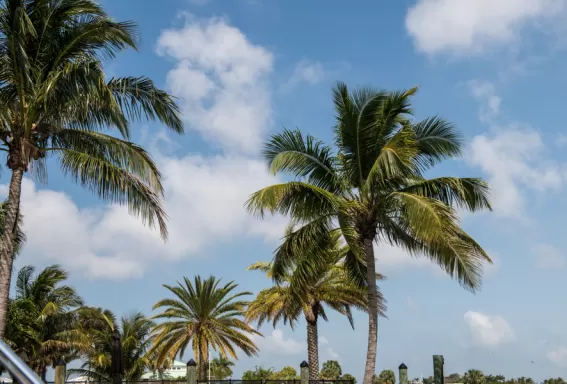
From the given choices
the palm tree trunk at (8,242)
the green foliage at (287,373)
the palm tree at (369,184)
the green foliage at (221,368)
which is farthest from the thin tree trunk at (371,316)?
the green foliage at (221,368)

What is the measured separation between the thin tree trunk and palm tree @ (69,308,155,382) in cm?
2462

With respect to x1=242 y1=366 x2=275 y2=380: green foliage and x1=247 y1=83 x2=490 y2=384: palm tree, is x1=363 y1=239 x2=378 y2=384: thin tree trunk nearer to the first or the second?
x1=247 y1=83 x2=490 y2=384: palm tree

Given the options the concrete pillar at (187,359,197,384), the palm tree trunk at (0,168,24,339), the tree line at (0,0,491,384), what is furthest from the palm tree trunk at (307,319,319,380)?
the palm tree trunk at (0,168,24,339)

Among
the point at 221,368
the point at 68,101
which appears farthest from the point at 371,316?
the point at 221,368

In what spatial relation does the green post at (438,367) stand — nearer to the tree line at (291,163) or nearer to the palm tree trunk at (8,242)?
the tree line at (291,163)

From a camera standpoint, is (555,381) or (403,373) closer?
(403,373)

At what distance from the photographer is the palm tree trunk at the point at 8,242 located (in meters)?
12.5

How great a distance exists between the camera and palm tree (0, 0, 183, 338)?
13211mm

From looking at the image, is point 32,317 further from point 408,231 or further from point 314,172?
point 408,231

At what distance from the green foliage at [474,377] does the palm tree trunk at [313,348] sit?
44.6m

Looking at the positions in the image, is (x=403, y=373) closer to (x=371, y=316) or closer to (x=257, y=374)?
(x=371, y=316)

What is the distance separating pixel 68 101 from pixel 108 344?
32.8m

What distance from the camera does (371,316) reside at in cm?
1938

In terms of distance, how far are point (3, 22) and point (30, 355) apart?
24607mm
